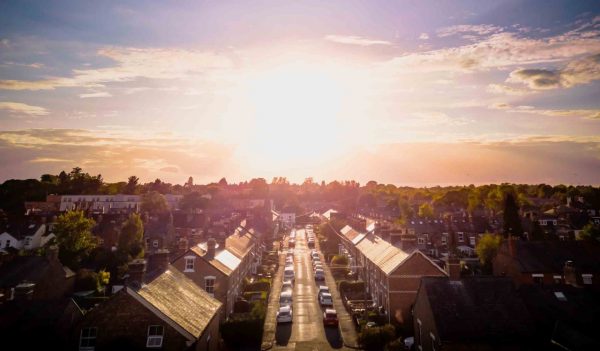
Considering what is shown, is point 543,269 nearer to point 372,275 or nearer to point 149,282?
point 372,275

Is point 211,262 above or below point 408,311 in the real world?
above

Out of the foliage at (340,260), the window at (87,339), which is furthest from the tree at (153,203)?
the window at (87,339)

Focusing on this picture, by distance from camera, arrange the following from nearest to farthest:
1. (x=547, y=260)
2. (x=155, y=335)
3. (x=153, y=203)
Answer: (x=155, y=335) < (x=547, y=260) < (x=153, y=203)

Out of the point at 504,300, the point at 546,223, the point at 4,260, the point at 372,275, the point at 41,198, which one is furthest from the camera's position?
the point at 41,198

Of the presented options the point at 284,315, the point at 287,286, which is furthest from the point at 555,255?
the point at 284,315

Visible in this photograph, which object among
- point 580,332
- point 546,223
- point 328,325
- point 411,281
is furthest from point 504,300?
point 546,223

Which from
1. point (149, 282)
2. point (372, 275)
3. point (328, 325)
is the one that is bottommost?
point (328, 325)

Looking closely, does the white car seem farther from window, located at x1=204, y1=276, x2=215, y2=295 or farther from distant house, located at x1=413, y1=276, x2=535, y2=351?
distant house, located at x1=413, y1=276, x2=535, y2=351

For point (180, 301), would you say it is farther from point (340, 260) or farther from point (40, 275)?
point (340, 260)
